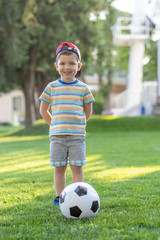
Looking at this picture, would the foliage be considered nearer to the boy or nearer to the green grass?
the green grass

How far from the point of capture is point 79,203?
3.19 m

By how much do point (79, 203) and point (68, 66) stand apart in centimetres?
145

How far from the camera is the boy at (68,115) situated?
3672 millimetres

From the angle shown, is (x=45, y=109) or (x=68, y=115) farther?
(x=45, y=109)

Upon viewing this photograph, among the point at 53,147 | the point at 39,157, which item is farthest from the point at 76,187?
the point at 39,157

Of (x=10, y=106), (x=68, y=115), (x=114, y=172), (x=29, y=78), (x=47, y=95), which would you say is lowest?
(x=10, y=106)

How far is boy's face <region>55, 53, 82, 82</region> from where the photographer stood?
146 inches

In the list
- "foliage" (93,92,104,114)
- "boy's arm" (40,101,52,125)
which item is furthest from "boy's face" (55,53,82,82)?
"foliage" (93,92,104,114)

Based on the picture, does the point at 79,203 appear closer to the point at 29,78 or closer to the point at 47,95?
the point at 47,95

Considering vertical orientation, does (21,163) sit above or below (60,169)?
below

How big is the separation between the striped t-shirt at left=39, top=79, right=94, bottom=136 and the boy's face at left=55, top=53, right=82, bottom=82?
0.08m

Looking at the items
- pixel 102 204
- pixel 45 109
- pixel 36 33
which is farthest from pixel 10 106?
pixel 102 204

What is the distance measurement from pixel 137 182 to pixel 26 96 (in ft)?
57.2

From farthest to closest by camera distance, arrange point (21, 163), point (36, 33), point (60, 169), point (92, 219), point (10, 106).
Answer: point (10, 106), point (36, 33), point (21, 163), point (60, 169), point (92, 219)
